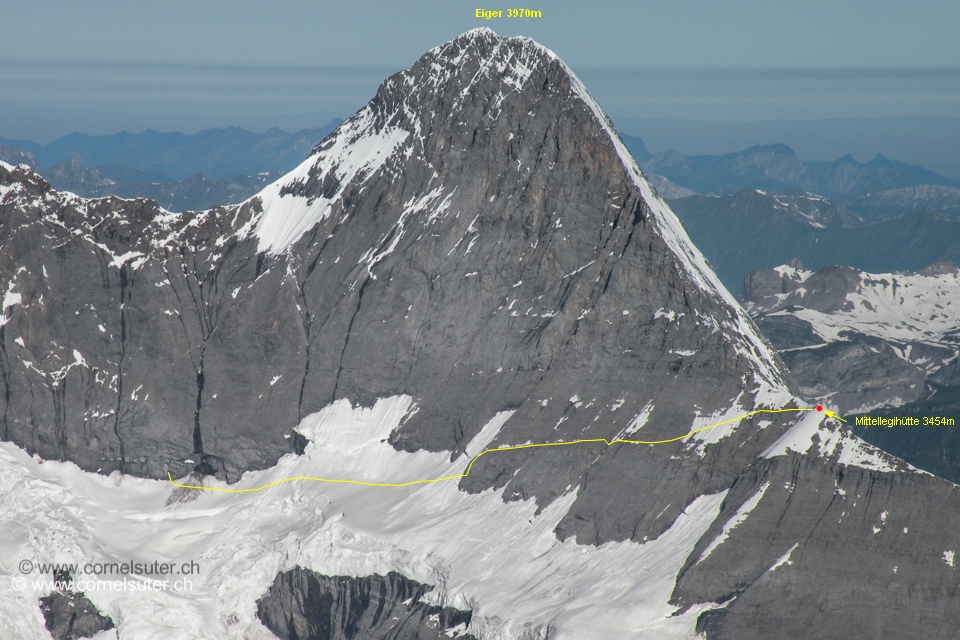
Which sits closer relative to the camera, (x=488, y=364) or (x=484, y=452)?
(x=484, y=452)

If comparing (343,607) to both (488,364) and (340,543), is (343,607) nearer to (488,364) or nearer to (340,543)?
(340,543)

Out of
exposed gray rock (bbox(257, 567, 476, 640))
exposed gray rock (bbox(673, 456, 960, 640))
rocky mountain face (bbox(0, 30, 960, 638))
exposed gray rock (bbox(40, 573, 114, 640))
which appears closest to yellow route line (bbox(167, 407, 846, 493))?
rocky mountain face (bbox(0, 30, 960, 638))

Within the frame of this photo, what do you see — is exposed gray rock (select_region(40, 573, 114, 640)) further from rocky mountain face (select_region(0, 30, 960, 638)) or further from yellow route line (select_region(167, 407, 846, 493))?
yellow route line (select_region(167, 407, 846, 493))

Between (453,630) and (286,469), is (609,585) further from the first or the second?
(286,469)

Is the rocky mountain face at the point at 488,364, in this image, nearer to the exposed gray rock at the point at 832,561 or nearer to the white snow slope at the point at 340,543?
the exposed gray rock at the point at 832,561

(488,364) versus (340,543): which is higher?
(488,364)

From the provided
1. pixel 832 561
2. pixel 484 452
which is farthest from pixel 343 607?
pixel 832 561

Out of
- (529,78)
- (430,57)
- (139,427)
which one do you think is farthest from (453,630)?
(430,57)
